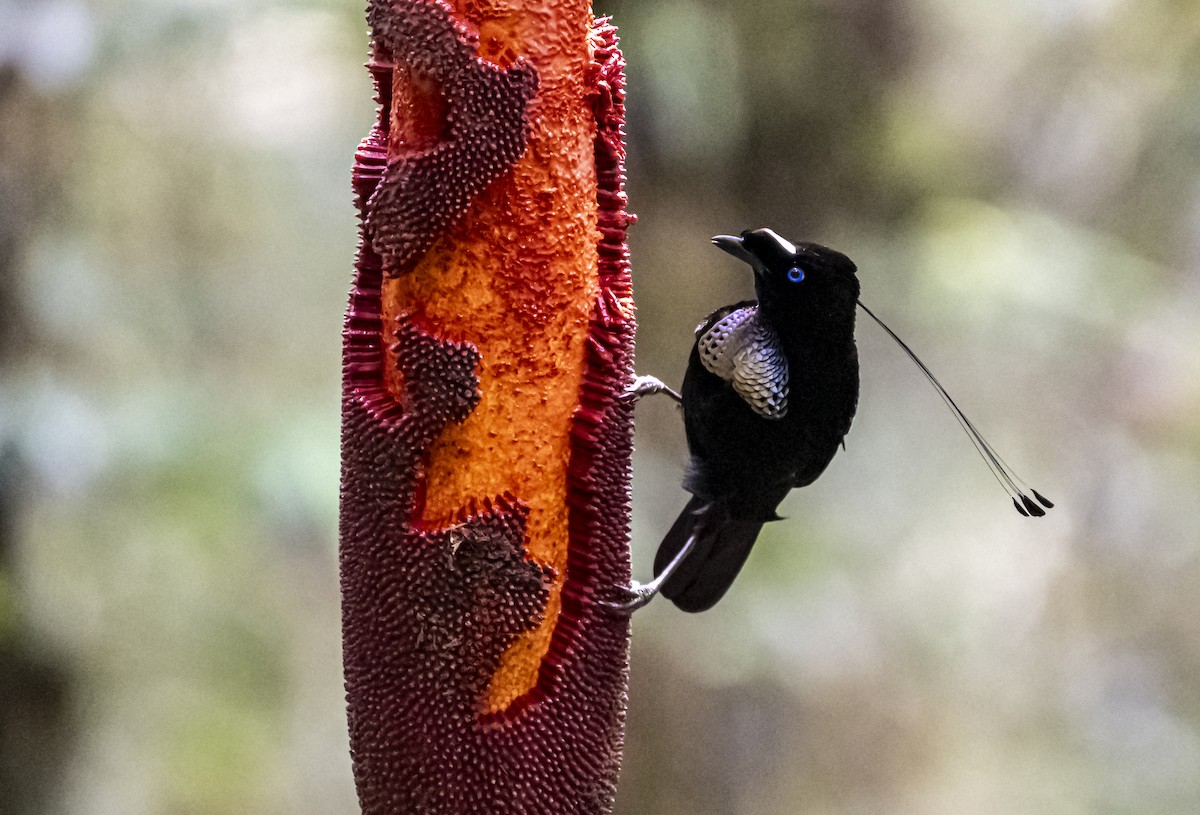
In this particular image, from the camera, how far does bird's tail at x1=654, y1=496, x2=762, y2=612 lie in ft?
3.25

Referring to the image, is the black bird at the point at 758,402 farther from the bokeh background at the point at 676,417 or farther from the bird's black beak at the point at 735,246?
the bokeh background at the point at 676,417

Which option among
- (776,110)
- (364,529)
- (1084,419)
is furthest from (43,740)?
(1084,419)

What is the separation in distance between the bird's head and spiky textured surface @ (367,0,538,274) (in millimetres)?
204

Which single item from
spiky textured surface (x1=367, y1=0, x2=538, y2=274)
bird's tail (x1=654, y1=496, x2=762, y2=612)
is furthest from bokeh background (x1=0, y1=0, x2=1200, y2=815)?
spiky textured surface (x1=367, y1=0, x2=538, y2=274)

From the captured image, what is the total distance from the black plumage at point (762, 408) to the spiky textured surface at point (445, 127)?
21 cm

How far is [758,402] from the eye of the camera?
902 millimetres

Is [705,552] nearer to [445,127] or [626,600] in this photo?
[626,600]

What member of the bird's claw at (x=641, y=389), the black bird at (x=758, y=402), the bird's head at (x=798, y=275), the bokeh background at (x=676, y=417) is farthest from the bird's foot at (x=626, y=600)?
the bokeh background at (x=676, y=417)

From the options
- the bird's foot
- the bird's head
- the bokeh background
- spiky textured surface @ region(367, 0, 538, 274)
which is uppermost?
spiky textured surface @ region(367, 0, 538, 274)

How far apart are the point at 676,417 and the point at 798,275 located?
0.85 meters

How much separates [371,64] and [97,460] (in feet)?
3.24

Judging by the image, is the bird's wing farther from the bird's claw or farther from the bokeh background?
the bokeh background

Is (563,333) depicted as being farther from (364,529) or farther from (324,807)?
(324,807)

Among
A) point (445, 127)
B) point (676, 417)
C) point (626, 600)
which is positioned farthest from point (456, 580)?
point (676, 417)
